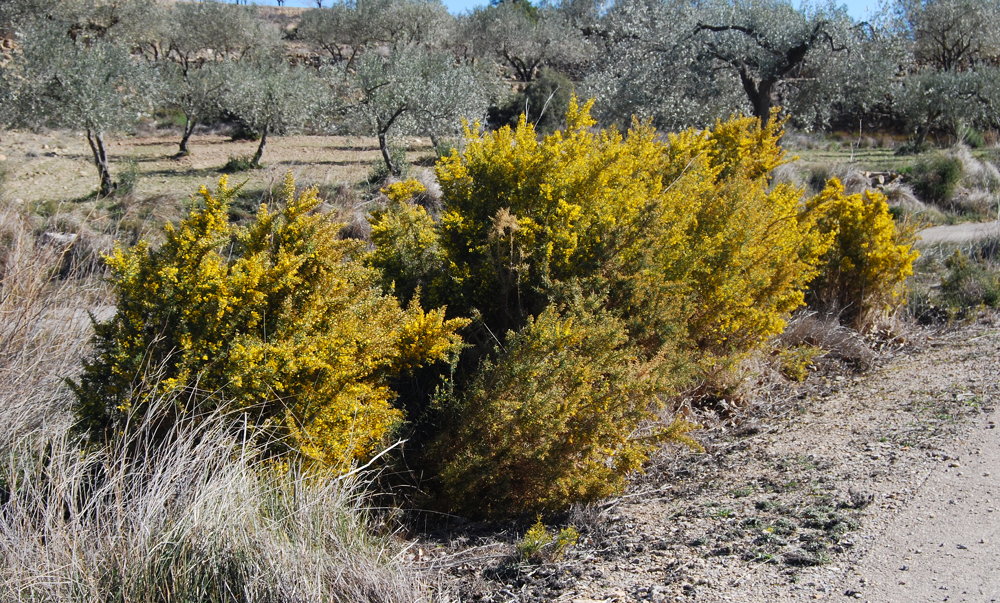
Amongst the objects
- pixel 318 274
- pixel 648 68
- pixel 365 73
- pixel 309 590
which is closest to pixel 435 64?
pixel 365 73

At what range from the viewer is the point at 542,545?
3.58 metres

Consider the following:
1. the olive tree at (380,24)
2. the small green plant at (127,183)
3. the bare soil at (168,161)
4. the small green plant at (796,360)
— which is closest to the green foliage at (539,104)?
the bare soil at (168,161)

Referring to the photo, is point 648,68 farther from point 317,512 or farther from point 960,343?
point 317,512

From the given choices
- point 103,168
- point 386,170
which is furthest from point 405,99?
point 103,168

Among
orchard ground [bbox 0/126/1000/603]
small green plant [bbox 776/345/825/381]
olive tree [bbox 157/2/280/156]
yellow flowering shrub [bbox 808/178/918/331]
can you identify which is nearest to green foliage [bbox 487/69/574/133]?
olive tree [bbox 157/2/280/156]

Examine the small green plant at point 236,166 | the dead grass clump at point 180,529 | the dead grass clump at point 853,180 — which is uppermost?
the small green plant at point 236,166

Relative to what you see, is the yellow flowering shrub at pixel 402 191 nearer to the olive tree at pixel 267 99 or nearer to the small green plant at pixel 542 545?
the small green plant at pixel 542 545

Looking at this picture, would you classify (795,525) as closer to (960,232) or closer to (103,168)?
(960,232)

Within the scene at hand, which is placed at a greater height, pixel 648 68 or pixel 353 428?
pixel 648 68

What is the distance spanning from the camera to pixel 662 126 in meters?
A: 15.0

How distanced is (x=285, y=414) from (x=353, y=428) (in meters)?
0.35

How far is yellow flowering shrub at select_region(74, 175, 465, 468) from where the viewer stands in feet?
11.6

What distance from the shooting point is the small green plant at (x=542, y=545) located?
11.7 ft

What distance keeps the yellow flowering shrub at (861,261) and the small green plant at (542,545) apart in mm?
5214
